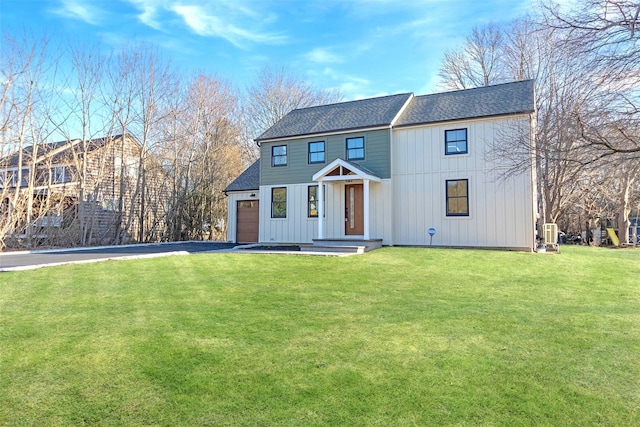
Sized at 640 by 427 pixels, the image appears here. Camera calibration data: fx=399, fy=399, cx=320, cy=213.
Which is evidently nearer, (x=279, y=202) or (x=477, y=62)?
(x=279, y=202)

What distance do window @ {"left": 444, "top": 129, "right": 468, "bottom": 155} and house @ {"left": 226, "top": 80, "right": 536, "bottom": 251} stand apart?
0.11ft

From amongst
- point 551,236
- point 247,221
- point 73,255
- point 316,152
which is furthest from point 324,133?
point 73,255

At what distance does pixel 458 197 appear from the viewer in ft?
45.2

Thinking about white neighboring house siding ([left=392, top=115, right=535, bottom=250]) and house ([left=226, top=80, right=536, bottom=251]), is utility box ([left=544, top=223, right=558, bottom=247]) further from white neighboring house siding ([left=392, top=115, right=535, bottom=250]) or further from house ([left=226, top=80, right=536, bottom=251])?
white neighboring house siding ([left=392, top=115, right=535, bottom=250])

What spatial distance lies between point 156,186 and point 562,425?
22.3 meters

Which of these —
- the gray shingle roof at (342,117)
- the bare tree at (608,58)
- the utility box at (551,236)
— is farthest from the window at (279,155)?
the bare tree at (608,58)

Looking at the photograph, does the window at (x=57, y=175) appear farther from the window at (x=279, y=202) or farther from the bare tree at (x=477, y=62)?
the bare tree at (x=477, y=62)

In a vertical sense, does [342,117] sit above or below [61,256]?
above

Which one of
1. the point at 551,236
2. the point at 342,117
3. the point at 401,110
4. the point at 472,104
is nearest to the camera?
the point at 472,104

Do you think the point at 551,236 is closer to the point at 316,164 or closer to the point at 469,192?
the point at 469,192

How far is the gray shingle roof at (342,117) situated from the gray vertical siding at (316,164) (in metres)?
0.31

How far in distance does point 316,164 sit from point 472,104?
20.3 feet

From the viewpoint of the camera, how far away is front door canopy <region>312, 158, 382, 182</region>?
1391 centimetres

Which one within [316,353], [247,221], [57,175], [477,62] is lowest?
[316,353]
